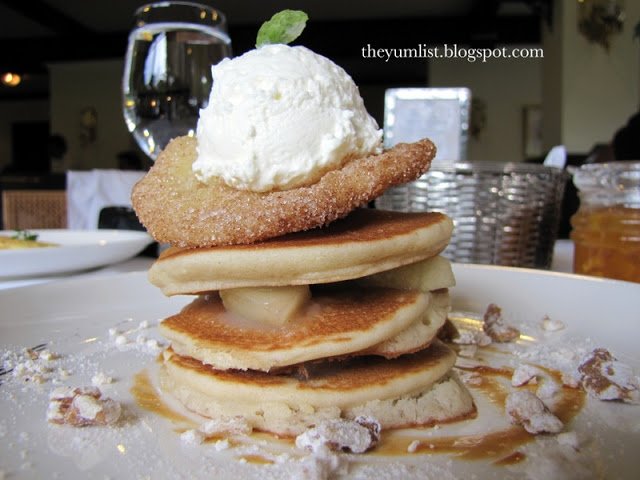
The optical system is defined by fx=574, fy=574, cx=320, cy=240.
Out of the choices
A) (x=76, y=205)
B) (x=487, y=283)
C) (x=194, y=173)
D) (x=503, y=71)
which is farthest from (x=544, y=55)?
(x=194, y=173)

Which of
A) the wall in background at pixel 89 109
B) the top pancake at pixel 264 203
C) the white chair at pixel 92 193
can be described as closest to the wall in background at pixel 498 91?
the wall in background at pixel 89 109

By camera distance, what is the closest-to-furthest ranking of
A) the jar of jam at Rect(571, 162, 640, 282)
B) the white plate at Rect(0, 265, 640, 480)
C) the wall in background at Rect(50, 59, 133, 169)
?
the white plate at Rect(0, 265, 640, 480) → the jar of jam at Rect(571, 162, 640, 282) → the wall in background at Rect(50, 59, 133, 169)

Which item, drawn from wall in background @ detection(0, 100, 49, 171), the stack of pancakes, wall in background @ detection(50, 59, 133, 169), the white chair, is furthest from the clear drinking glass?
wall in background @ detection(0, 100, 49, 171)

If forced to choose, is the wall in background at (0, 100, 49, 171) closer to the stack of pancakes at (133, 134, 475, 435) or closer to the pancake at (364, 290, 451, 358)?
the stack of pancakes at (133, 134, 475, 435)

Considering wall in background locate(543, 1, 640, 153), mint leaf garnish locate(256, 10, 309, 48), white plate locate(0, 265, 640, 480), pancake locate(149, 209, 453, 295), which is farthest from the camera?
wall in background locate(543, 1, 640, 153)

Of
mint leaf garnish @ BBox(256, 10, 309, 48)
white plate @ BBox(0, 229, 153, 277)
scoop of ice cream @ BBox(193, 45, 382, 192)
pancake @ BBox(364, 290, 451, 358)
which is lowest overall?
pancake @ BBox(364, 290, 451, 358)

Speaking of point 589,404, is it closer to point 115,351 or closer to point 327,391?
point 327,391
